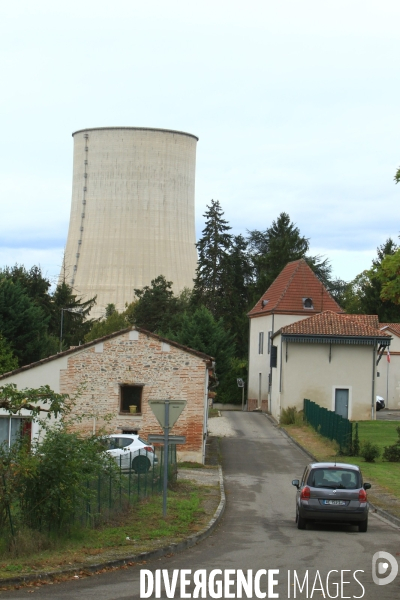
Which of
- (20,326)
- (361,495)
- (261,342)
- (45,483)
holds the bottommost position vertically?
(361,495)

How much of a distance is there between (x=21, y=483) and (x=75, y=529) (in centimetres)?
133

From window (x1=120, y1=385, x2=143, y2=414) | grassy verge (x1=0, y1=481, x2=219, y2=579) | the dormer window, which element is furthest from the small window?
grassy verge (x1=0, y1=481, x2=219, y2=579)

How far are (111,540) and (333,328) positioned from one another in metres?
36.3

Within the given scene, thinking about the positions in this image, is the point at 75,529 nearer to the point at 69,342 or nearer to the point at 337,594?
the point at 337,594

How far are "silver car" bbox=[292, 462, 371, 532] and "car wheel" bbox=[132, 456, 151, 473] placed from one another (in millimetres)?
4161

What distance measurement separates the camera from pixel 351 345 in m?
51.1

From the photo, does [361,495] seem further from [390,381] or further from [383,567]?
[390,381]

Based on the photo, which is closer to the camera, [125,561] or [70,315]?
[125,561]

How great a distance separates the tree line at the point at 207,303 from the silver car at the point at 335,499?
37.8 meters

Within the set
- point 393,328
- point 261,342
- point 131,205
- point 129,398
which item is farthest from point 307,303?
point 129,398

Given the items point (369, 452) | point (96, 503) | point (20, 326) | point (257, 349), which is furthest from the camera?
point (257, 349)

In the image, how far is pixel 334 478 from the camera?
19.5m

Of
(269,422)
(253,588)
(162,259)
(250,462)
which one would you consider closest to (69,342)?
(162,259)

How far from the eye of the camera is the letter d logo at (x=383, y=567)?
13344 millimetres
